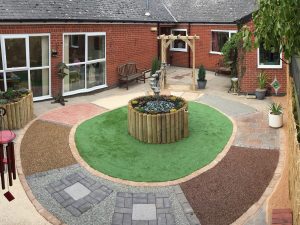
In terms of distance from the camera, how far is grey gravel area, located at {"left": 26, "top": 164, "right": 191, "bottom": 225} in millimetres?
7163

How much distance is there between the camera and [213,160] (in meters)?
9.66

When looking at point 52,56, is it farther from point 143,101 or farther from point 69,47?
point 143,101

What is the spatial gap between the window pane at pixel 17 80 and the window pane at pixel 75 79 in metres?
2.09

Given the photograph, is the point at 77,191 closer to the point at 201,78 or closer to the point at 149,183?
the point at 149,183

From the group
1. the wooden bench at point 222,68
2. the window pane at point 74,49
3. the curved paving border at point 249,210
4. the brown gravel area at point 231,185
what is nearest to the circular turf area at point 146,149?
the brown gravel area at point 231,185

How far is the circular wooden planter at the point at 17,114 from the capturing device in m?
11.6

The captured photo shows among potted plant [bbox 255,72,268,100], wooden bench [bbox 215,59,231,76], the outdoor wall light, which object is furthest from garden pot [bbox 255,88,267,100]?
the outdoor wall light

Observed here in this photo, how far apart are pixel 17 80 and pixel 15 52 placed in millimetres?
1117

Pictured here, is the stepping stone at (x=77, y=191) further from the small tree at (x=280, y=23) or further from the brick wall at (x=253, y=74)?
the brick wall at (x=253, y=74)

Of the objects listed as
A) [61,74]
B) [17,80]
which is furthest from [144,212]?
[61,74]

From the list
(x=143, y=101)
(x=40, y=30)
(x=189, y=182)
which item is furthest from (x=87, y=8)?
(x=189, y=182)

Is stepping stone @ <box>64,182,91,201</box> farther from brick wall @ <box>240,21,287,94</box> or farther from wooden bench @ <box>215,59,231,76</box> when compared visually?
wooden bench @ <box>215,59,231,76</box>

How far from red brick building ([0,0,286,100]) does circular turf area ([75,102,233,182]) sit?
3.96 metres

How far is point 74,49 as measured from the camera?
16234 millimetres
